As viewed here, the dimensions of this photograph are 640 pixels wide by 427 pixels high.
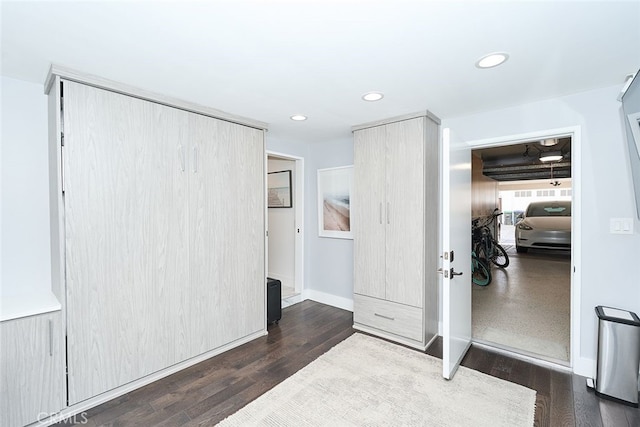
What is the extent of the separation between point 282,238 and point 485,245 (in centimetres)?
416

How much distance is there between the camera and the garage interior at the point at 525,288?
3014 millimetres

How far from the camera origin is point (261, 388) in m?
2.26

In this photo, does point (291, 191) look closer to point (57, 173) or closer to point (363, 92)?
point (363, 92)

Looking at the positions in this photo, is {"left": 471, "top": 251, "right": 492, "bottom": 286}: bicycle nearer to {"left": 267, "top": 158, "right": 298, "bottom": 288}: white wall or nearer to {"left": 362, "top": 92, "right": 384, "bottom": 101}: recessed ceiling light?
{"left": 267, "top": 158, "right": 298, "bottom": 288}: white wall

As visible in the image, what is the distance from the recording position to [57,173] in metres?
1.93

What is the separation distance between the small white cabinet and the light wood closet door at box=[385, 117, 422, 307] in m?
2.73

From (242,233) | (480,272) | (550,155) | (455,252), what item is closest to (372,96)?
(455,252)

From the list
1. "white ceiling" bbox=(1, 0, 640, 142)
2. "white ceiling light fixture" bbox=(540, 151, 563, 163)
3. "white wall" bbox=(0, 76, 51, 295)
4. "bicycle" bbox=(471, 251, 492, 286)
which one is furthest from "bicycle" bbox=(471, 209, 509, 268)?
"white wall" bbox=(0, 76, 51, 295)

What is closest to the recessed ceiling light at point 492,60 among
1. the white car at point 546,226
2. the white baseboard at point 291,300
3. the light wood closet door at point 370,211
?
the light wood closet door at point 370,211

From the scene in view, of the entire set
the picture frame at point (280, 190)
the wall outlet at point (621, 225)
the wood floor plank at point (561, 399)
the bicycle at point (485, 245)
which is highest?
the picture frame at point (280, 190)

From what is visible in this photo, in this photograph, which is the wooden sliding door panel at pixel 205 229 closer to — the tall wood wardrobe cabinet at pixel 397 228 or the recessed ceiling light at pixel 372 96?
the recessed ceiling light at pixel 372 96

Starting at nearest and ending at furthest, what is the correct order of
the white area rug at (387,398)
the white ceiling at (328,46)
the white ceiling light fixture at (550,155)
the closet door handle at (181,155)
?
1. the white ceiling at (328,46)
2. the white area rug at (387,398)
3. the closet door handle at (181,155)
4. the white ceiling light fixture at (550,155)

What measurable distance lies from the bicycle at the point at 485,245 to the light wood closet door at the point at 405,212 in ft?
10.3

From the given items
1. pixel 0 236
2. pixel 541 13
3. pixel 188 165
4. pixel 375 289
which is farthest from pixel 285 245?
pixel 541 13
